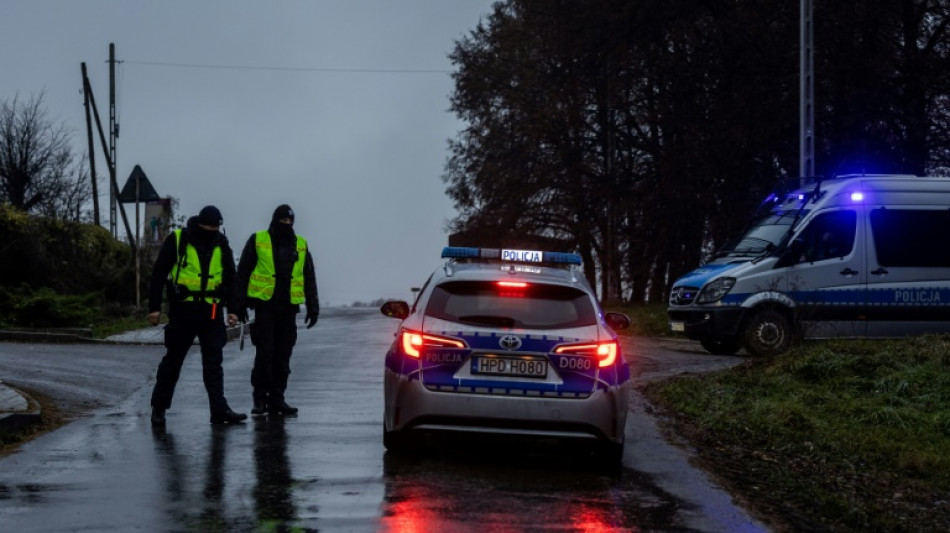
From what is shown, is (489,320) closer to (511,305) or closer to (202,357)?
(511,305)

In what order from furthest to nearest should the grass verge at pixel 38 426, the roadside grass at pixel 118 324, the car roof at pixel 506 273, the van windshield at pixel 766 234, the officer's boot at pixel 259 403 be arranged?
the roadside grass at pixel 118 324 < the van windshield at pixel 766 234 < the officer's boot at pixel 259 403 < the grass verge at pixel 38 426 < the car roof at pixel 506 273

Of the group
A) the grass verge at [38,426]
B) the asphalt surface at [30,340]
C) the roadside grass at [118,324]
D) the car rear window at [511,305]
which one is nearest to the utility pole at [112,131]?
the roadside grass at [118,324]

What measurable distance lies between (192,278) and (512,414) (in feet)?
11.8

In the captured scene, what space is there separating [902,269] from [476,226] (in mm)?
27225

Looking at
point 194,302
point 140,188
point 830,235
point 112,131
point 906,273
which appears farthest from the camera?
point 112,131

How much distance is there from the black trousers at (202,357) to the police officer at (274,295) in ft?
1.74

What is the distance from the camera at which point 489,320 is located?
10.1 meters

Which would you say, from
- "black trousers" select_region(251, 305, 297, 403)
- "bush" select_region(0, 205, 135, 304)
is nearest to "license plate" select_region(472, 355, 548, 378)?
"black trousers" select_region(251, 305, 297, 403)

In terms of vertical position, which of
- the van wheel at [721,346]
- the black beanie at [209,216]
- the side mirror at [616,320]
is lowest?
the van wheel at [721,346]

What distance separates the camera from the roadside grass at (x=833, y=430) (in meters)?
9.07

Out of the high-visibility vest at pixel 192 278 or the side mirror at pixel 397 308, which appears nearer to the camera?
the side mirror at pixel 397 308

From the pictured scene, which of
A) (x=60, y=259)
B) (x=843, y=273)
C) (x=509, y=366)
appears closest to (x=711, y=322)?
(x=843, y=273)

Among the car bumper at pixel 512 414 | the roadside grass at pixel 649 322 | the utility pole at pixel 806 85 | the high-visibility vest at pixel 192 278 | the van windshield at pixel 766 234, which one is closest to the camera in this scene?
the car bumper at pixel 512 414

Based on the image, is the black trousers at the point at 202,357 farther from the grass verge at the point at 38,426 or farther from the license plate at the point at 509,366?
the license plate at the point at 509,366
